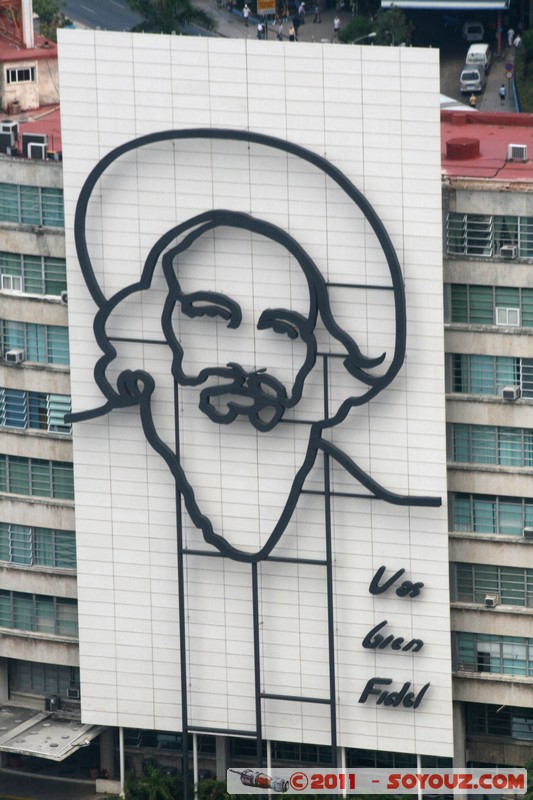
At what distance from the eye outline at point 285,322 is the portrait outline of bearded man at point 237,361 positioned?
0.03 m

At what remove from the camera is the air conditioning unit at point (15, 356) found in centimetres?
8925

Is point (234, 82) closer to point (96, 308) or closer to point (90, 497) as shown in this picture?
point (96, 308)

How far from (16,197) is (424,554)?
1898cm

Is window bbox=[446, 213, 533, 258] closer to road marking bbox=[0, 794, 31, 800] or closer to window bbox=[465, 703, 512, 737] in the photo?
window bbox=[465, 703, 512, 737]

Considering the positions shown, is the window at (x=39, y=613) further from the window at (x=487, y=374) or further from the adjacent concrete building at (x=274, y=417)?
the window at (x=487, y=374)

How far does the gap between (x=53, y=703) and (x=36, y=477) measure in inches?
341

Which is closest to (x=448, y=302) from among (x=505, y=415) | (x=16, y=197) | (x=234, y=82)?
(x=505, y=415)

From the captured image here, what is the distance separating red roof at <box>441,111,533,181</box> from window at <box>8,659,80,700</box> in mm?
23267

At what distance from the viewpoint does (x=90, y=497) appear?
3450 inches

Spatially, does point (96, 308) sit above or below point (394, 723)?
above

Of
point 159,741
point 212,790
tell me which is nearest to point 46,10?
point 159,741

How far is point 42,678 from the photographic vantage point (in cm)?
9406

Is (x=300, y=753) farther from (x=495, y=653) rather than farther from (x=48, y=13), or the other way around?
(x=48, y=13)

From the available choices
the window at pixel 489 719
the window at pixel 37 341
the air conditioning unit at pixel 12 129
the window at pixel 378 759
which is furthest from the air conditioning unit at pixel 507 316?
the air conditioning unit at pixel 12 129
